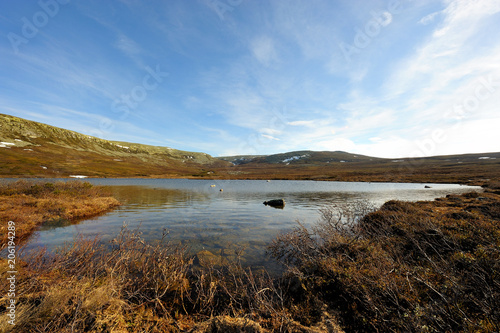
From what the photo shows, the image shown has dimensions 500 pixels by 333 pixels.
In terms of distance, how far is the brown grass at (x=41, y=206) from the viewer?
15820 mm

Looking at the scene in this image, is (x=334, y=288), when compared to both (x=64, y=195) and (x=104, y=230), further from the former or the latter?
(x=64, y=195)

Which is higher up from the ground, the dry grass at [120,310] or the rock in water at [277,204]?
the dry grass at [120,310]

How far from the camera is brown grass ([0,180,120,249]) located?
51.9ft

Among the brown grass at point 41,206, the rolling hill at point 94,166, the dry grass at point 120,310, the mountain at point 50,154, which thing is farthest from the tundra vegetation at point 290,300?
the mountain at point 50,154

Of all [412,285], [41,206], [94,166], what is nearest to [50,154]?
[94,166]

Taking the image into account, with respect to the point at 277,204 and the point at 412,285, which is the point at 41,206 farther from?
the point at 412,285

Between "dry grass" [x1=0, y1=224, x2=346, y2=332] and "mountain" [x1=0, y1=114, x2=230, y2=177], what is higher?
"mountain" [x1=0, y1=114, x2=230, y2=177]

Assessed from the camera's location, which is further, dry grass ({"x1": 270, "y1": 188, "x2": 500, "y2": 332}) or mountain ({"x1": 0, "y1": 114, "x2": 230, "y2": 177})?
mountain ({"x1": 0, "y1": 114, "x2": 230, "y2": 177})

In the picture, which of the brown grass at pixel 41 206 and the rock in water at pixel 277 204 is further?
the rock in water at pixel 277 204

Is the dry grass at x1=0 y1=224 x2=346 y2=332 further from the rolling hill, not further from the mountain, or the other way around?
the mountain

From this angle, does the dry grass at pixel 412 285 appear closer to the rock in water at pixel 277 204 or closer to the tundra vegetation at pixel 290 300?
the tundra vegetation at pixel 290 300

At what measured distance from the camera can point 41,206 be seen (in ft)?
68.6

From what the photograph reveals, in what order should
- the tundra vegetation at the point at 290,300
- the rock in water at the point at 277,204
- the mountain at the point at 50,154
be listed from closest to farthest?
the tundra vegetation at the point at 290,300 → the rock in water at the point at 277,204 → the mountain at the point at 50,154

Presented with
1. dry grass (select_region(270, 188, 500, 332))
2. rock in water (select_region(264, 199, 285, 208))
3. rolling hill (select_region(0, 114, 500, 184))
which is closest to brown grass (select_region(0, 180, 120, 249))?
dry grass (select_region(270, 188, 500, 332))
